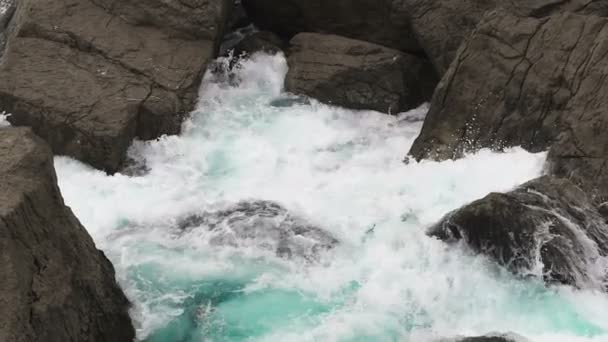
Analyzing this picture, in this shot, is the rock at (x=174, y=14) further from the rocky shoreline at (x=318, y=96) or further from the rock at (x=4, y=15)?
the rock at (x=4, y=15)

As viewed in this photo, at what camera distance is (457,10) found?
933cm

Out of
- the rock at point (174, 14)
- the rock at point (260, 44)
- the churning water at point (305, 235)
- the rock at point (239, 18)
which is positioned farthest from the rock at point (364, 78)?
the rock at point (239, 18)

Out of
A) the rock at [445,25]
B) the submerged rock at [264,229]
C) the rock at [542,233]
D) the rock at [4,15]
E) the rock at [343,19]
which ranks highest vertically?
the rock at [445,25]

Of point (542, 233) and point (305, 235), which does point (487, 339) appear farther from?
point (305, 235)

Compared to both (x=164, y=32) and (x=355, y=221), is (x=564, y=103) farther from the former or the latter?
(x=164, y=32)

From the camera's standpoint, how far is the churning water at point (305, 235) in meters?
5.76

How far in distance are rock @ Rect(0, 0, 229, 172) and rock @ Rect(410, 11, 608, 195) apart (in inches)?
124

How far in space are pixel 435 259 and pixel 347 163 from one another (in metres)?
2.36

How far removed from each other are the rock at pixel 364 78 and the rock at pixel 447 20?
0.42m

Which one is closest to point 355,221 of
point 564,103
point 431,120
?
point 431,120

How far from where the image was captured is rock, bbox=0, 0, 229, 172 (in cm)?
845

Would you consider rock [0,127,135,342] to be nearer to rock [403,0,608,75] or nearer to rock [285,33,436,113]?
rock [285,33,436,113]

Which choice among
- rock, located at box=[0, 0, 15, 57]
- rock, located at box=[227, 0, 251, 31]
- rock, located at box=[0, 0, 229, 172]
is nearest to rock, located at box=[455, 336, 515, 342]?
rock, located at box=[0, 0, 229, 172]

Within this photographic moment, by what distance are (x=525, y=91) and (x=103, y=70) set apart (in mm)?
4969
